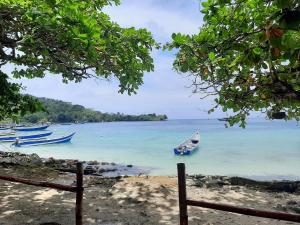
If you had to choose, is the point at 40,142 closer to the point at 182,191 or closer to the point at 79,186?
the point at 79,186

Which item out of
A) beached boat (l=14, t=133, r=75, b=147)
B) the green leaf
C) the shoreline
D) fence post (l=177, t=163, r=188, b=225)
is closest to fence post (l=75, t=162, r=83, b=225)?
fence post (l=177, t=163, r=188, b=225)

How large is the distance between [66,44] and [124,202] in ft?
14.8

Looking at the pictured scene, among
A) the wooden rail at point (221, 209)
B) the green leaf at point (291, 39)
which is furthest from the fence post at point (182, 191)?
the green leaf at point (291, 39)

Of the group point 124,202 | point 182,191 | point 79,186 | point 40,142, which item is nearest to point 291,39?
point 182,191

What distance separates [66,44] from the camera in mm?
6875

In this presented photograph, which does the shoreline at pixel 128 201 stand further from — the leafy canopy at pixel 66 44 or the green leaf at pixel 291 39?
the green leaf at pixel 291 39

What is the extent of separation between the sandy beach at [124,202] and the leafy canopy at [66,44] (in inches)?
87.9

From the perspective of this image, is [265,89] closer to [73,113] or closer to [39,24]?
[39,24]

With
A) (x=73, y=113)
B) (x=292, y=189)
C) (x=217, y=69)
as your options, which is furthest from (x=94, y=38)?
(x=73, y=113)

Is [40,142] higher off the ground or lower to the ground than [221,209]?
lower

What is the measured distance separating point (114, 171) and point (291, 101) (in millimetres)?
15603

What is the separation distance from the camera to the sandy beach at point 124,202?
7.98 metres

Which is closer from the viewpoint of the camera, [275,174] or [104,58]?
[104,58]

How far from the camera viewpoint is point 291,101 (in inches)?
247
